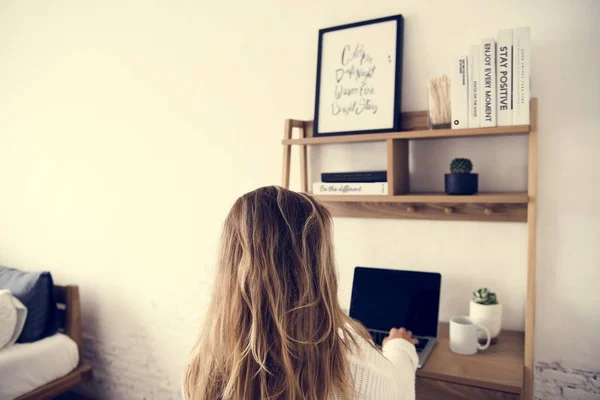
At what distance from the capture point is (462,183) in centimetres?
136

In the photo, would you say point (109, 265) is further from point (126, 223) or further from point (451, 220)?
point (451, 220)

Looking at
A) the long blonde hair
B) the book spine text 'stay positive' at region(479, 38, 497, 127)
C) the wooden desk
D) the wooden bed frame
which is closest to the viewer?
the long blonde hair

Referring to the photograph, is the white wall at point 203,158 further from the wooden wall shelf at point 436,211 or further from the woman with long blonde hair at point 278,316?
the woman with long blonde hair at point 278,316

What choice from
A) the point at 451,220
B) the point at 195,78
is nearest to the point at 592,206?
the point at 451,220

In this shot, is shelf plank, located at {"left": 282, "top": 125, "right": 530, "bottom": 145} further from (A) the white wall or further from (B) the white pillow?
(B) the white pillow

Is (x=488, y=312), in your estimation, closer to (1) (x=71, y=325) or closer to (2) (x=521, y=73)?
(2) (x=521, y=73)

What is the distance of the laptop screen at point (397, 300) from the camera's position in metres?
1.47

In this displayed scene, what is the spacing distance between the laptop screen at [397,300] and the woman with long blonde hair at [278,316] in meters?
0.52

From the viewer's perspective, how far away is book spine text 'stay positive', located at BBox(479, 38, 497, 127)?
1.28 m

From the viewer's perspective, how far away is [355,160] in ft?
5.65

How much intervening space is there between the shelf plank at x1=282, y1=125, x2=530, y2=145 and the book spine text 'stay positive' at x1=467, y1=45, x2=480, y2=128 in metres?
0.03

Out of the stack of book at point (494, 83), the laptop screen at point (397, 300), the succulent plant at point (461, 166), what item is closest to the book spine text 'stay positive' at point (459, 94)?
the stack of book at point (494, 83)

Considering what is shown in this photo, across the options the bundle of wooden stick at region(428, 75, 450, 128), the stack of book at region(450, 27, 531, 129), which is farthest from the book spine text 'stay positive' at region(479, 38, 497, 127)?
the bundle of wooden stick at region(428, 75, 450, 128)

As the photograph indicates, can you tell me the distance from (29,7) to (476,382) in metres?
2.80
